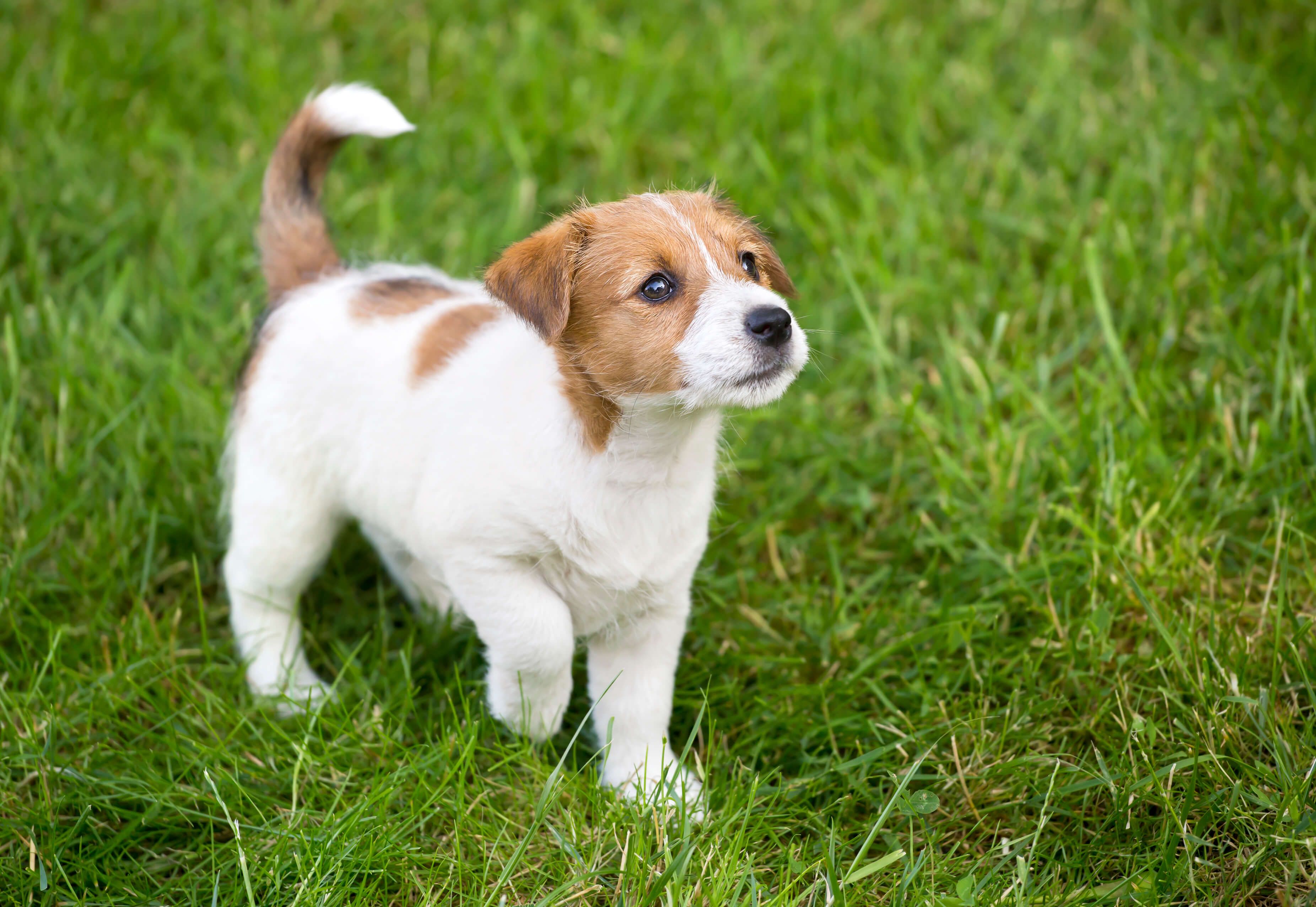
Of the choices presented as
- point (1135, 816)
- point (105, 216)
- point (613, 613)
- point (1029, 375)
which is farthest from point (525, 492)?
point (105, 216)

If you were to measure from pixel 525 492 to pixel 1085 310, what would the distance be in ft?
10.1

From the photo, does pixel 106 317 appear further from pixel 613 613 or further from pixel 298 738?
pixel 613 613

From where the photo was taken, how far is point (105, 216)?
5.64m

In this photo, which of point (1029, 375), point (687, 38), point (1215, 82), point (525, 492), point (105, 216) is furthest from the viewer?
point (687, 38)

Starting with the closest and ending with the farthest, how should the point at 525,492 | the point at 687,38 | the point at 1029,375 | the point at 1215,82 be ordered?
the point at 525,492
the point at 1029,375
the point at 1215,82
the point at 687,38

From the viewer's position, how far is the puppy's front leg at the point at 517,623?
3326mm

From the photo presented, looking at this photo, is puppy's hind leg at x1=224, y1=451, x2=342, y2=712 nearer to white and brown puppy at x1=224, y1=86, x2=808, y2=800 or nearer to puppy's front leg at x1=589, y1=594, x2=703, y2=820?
white and brown puppy at x1=224, y1=86, x2=808, y2=800

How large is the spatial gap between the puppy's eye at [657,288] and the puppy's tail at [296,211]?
1444 millimetres

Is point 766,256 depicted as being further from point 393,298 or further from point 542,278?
point 393,298

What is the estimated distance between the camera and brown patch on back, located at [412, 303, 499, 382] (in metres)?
3.61

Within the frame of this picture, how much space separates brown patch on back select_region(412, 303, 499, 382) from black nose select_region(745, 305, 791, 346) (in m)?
1.00

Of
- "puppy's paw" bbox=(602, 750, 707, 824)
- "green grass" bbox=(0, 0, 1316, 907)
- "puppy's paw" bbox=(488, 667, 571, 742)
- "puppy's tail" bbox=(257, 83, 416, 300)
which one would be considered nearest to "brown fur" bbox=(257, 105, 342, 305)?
"puppy's tail" bbox=(257, 83, 416, 300)

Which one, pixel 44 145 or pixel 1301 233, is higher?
pixel 44 145

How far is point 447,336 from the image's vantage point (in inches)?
144
